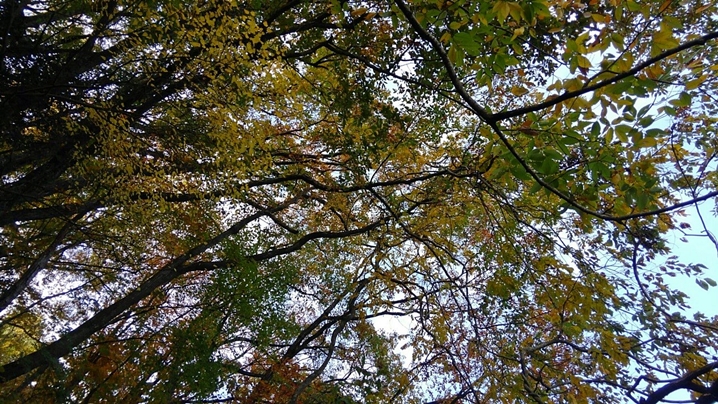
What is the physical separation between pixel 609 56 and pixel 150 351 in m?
6.80

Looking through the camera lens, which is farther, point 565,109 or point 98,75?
point 98,75

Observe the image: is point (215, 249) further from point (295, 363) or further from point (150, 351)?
point (295, 363)

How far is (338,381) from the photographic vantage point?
7.52 metres

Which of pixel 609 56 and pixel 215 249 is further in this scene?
pixel 215 249

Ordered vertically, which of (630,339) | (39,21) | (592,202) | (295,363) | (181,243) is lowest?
(630,339)

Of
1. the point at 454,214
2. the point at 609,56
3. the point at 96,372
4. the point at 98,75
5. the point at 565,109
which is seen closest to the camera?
the point at 609,56

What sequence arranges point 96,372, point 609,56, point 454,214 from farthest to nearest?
point 96,372, point 454,214, point 609,56

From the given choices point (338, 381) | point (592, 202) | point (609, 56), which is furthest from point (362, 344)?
point (609, 56)

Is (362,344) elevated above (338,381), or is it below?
above

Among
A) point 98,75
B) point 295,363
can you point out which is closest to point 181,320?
point 295,363

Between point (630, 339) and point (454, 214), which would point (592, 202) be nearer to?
point (630, 339)

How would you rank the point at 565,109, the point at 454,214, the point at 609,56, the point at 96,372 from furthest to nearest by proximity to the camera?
the point at 96,372 < the point at 454,214 < the point at 565,109 < the point at 609,56

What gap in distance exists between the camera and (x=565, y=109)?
5.62 feet

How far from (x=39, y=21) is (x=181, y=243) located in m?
3.23
